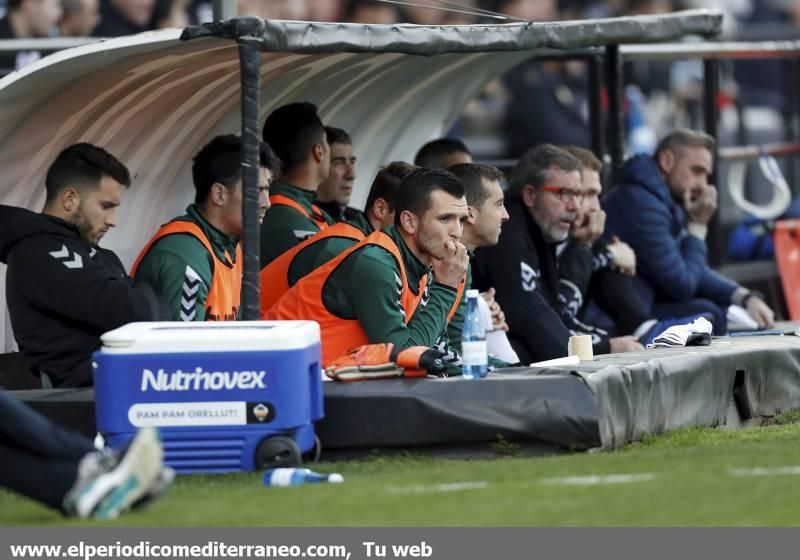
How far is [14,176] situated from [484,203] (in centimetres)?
219

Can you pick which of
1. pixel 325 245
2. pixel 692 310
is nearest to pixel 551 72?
pixel 692 310

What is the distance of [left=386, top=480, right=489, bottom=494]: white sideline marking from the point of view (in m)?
6.25

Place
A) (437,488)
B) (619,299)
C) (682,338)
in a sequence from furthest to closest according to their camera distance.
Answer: (619,299) → (682,338) → (437,488)

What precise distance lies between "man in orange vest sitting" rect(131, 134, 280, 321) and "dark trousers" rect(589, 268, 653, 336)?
3.13 metres

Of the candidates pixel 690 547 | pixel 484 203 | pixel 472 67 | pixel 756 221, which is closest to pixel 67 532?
pixel 690 547

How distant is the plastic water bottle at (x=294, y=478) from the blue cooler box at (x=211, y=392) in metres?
0.27

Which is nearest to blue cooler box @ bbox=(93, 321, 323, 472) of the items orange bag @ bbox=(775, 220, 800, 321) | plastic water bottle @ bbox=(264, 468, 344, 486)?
plastic water bottle @ bbox=(264, 468, 344, 486)

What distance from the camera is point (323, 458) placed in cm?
749

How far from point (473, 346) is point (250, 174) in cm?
112

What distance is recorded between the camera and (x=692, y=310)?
11648 millimetres

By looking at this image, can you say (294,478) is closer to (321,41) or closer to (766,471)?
(766,471)

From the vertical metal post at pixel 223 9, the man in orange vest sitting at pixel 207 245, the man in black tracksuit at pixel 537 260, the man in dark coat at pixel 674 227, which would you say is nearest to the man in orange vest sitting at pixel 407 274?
the man in orange vest sitting at pixel 207 245

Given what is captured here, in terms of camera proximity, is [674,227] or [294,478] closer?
[294,478]

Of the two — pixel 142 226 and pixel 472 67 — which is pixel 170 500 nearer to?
pixel 142 226
